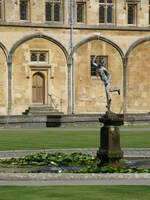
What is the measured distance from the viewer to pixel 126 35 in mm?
54562

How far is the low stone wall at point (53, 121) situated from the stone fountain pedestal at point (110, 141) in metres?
23.2

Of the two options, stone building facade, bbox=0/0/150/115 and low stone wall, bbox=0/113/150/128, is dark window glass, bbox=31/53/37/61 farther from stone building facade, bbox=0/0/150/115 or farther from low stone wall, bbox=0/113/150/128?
low stone wall, bbox=0/113/150/128

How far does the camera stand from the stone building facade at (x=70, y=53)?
51.2 metres

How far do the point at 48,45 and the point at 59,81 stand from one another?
293 centimetres

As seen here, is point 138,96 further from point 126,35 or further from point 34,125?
point 34,125

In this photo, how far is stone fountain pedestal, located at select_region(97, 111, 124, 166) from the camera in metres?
18.0

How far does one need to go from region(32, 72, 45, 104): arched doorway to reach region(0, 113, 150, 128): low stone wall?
31.8ft

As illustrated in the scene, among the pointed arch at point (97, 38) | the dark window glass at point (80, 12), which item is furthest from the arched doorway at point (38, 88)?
the dark window glass at point (80, 12)

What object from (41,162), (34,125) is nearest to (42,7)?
(34,125)

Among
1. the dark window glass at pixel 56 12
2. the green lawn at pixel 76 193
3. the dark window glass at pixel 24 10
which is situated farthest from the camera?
the dark window glass at pixel 56 12

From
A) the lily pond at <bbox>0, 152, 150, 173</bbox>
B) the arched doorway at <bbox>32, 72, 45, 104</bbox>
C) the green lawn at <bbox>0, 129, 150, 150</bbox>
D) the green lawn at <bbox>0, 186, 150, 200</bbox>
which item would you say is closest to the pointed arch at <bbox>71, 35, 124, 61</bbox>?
the arched doorway at <bbox>32, 72, 45, 104</bbox>

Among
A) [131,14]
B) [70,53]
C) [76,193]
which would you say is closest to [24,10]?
[70,53]

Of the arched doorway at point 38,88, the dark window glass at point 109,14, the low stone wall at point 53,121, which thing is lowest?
the low stone wall at point 53,121

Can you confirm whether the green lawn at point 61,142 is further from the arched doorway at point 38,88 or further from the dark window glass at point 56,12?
the dark window glass at point 56,12
